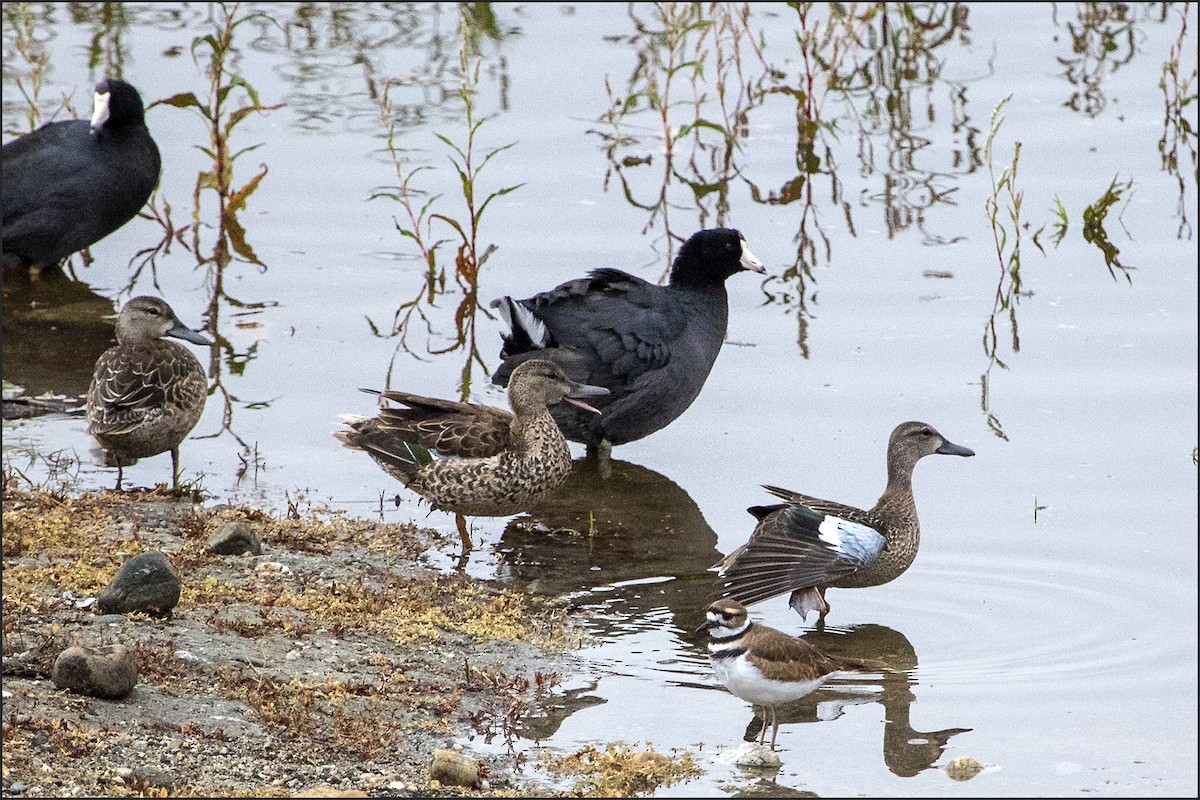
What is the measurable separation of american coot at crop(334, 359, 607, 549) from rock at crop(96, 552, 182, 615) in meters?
1.83

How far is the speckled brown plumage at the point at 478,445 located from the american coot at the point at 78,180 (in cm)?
402

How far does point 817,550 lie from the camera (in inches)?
273

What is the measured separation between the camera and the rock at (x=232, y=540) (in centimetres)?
686

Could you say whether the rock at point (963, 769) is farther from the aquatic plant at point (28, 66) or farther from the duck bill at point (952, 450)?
the aquatic plant at point (28, 66)

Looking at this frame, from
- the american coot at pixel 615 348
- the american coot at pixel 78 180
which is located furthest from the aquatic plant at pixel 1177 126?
the american coot at pixel 78 180

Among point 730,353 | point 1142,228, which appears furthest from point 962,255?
point 730,353

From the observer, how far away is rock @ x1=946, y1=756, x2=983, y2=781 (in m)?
5.48

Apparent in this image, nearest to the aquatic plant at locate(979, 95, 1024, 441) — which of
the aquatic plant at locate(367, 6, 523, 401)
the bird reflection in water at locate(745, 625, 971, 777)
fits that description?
the bird reflection in water at locate(745, 625, 971, 777)

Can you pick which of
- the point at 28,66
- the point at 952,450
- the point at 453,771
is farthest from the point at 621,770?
the point at 28,66

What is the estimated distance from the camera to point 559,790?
5.16 m

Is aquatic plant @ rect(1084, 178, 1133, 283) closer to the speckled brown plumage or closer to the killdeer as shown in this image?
the speckled brown plumage

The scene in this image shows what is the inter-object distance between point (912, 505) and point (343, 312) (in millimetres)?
4604

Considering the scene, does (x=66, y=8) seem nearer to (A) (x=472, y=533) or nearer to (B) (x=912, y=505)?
(A) (x=472, y=533)

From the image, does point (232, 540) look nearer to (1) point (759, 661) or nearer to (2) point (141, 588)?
(2) point (141, 588)
